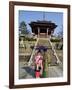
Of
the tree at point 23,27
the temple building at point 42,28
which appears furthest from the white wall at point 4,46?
the temple building at point 42,28

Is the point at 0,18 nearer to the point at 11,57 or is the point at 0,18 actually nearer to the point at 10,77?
the point at 11,57

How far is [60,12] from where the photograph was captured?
1.83 metres

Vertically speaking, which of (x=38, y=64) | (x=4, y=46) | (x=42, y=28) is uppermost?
(x=42, y=28)

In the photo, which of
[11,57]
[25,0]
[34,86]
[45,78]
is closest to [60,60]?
[45,78]

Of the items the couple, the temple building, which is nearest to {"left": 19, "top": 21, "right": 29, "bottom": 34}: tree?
the temple building

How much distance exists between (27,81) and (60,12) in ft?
2.19

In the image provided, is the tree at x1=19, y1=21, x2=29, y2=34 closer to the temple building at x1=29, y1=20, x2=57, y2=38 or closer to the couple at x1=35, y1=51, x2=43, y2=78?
the temple building at x1=29, y1=20, x2=57, y2=38

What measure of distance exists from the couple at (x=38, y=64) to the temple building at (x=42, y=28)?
16 centimetres

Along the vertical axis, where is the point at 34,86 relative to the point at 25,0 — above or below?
below

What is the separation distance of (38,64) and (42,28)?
12.3 inches

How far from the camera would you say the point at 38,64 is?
1786 mm

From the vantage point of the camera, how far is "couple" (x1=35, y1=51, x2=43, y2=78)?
1778 millimetres

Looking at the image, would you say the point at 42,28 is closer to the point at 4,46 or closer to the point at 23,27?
the point at 23,27

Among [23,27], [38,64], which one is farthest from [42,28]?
[38,64]
